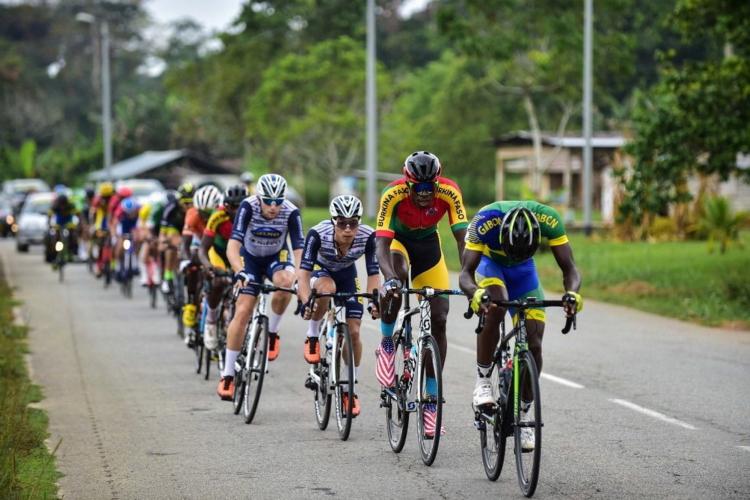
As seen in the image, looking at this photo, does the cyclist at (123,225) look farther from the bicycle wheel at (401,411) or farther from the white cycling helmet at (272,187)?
the bicycle wheel at (401,411)

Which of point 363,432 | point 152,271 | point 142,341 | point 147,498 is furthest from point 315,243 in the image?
point 152,271

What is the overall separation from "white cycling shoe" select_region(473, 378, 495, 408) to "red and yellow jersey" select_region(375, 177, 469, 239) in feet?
5.12

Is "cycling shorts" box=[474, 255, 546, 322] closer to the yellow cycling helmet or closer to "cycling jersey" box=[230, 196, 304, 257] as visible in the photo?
"cycling jersey" box=[230, 196, 304, 257]

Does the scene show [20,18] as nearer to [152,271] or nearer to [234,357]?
[152,271]

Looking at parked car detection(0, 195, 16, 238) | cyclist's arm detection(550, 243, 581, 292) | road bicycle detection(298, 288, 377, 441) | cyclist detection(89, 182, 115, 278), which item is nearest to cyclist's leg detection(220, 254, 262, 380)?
road bicycle detection(298, 288, 377, 441)

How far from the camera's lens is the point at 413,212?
10.4 metres

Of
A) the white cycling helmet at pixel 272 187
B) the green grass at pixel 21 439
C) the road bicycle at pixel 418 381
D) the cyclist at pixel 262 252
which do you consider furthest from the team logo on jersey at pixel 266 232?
the road bicycle at pixel 418 381

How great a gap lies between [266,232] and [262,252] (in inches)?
11.8

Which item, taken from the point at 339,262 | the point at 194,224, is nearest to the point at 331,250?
the point at 339,262

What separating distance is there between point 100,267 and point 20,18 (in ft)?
239

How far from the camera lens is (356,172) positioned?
64.1 metres

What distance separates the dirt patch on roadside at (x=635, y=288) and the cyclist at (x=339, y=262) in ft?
40.6

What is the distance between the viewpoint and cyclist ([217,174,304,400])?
11797 millimetres

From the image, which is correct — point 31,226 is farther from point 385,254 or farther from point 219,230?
point 385,254
